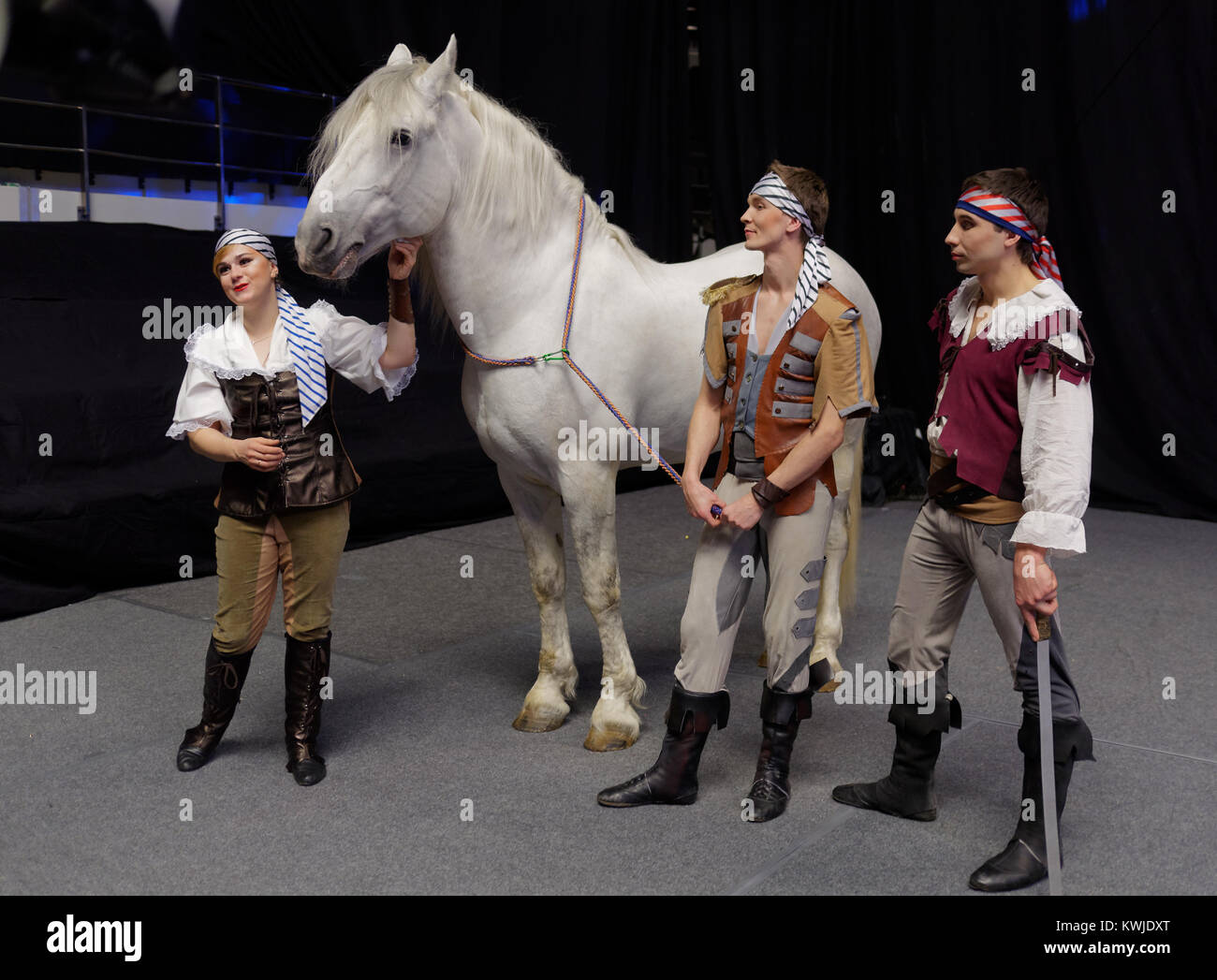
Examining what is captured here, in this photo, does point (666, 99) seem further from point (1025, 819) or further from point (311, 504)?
point (1025, 819)

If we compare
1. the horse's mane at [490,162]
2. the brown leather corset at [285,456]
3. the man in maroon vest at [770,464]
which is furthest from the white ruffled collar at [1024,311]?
the brown leather corset at [285,456]

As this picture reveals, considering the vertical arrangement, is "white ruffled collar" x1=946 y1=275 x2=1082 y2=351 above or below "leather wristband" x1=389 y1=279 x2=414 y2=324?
below

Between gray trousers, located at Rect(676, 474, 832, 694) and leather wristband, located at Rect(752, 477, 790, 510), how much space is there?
64 mm

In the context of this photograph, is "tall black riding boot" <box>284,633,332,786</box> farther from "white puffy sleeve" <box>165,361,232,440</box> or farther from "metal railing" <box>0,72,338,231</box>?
"metal railing" <box>0,72,338,231</box>

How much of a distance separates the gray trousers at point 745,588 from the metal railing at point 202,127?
3.60m

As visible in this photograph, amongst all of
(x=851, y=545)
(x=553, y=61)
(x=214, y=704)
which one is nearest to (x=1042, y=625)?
(x=851, y=545)

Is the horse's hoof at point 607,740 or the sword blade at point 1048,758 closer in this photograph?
the sword blade at point 1048,758

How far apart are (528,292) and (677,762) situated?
1209mm

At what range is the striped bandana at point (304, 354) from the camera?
8.48 ft

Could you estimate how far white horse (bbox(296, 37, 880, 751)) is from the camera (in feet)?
8.43

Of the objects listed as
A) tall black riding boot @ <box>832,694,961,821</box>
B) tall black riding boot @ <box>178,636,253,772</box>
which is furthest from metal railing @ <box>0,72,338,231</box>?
tall black riding boot @ <box>832,694,961,821</box>

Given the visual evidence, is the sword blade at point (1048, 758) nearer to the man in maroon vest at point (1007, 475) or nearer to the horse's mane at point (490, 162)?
the man in maroon vest at point (1007, 475)

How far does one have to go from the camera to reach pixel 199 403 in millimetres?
2559

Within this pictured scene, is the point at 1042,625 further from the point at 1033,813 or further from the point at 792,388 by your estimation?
the point at 792,388
